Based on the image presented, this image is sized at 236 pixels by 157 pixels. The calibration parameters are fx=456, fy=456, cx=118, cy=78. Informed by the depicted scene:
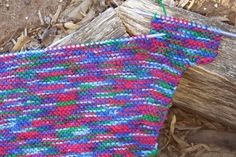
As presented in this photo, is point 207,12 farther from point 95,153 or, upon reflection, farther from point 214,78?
point 95,153

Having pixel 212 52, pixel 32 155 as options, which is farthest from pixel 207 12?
pixel 32 155

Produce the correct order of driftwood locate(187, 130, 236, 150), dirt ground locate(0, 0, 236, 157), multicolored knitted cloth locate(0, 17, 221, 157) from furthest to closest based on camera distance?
driftwood locate(187, 130, 236, 150)
dirt ground locate(0, 0, 236, 157)
multicolored knitted cloth locate(0, 17, 221, 157)

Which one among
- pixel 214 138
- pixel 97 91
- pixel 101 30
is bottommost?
pixel 214 138

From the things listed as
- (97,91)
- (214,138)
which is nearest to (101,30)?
(97,91)

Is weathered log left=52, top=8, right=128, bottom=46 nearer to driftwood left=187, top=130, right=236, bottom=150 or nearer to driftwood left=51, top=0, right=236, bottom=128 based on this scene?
driftwood left=51, top=0, right=236, bottom=128

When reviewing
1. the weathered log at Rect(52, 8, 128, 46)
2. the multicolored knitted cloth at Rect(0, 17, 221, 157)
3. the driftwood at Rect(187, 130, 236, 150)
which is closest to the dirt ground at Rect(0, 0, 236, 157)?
the driftwood at Rect(187, 130, 236, 150)

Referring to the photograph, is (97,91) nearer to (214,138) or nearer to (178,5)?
(178,5)

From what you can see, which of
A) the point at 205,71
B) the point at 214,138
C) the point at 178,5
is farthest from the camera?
the point at 214,138

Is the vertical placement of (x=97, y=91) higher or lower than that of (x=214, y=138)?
higher
